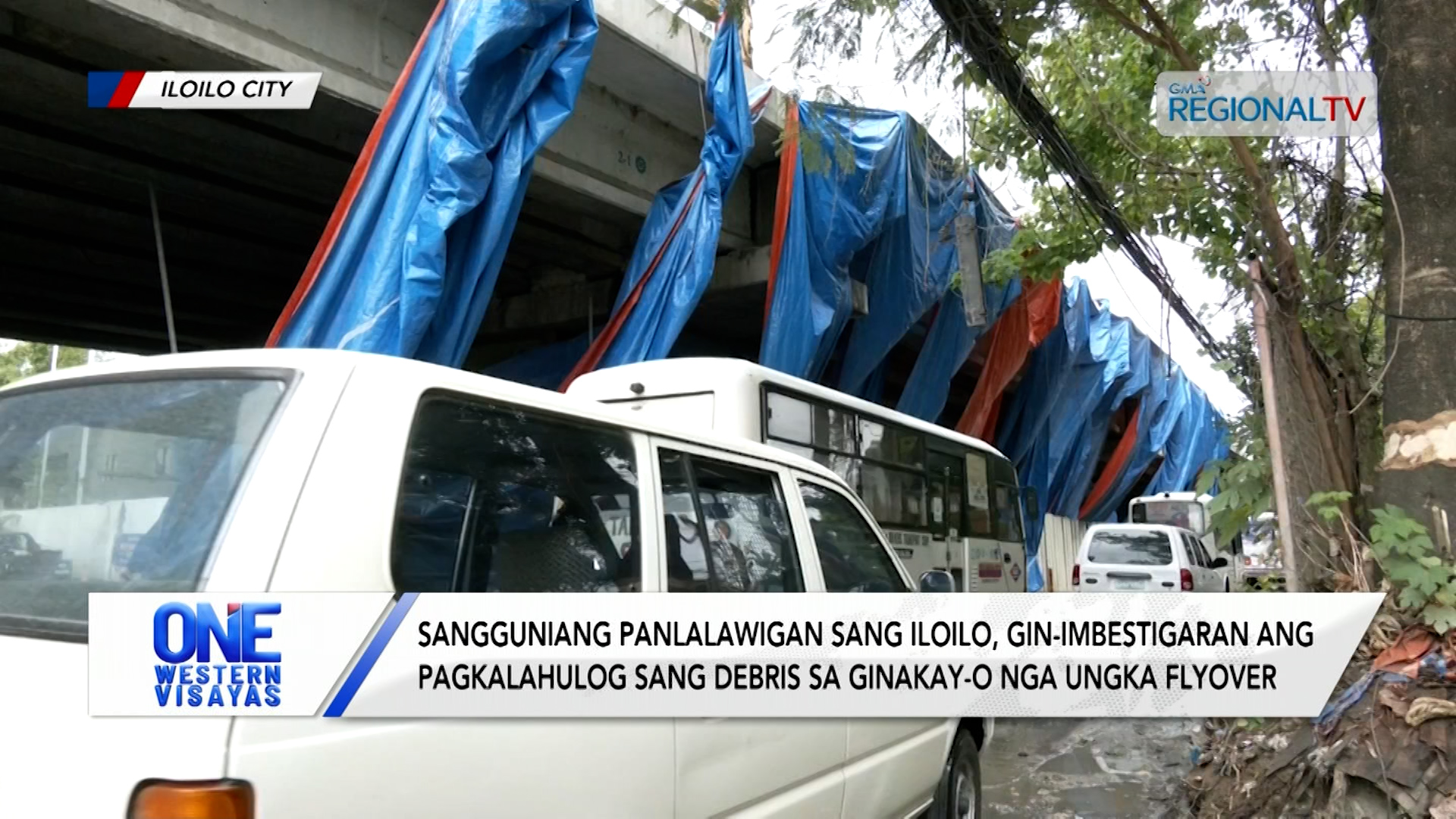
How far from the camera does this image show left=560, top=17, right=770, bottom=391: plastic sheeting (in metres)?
9.27

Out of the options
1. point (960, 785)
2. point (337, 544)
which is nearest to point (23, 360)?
point (960, 785)

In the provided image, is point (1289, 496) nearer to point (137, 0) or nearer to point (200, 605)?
point (200, 605)

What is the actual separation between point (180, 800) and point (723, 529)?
1674mm

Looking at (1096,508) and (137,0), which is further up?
(137,0)

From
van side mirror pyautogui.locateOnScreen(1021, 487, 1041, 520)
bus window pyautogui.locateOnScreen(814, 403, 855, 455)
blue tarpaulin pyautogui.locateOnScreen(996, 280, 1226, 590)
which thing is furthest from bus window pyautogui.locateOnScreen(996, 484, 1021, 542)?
bus window pyautogui.locateOnScreen(814, 403, 855, 455)

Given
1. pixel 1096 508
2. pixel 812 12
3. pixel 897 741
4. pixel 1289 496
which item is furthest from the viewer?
pixel 1096 508

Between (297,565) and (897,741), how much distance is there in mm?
2598

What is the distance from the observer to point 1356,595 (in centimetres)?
405

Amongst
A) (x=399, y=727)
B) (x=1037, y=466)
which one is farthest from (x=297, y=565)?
(x=1037, y=466)

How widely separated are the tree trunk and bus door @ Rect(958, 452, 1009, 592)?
24.8 ft

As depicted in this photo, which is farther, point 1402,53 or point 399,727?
point 1402,53

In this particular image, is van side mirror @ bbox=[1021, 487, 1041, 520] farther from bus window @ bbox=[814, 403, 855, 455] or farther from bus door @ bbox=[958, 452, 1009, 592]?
bus window @ bbox=[814, 403, 855, 455]

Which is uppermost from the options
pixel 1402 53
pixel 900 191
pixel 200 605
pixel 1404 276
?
pixel 900 191
